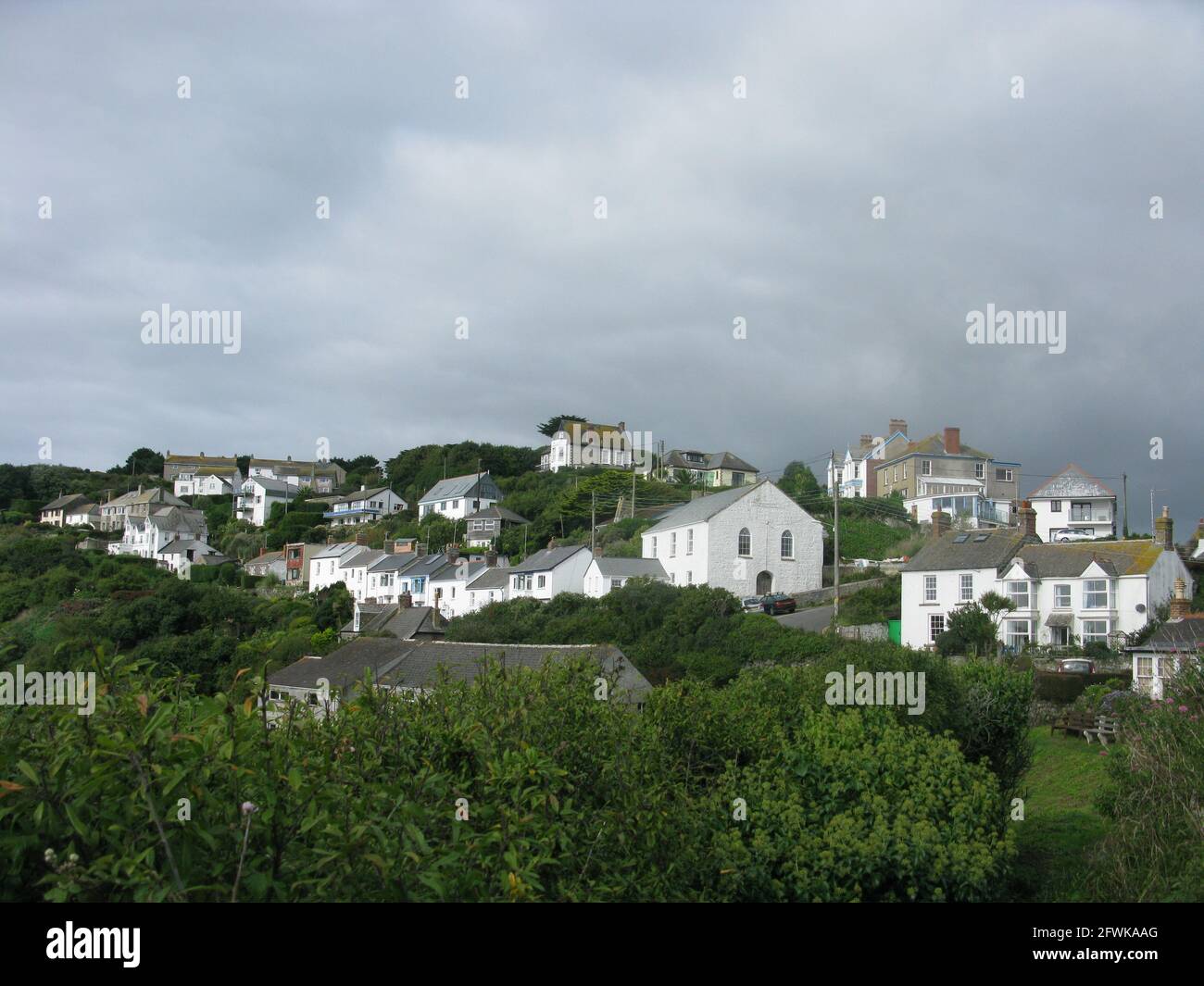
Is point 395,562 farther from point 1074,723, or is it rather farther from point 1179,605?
point 1074,723

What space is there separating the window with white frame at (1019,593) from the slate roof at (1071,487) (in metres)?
25.9

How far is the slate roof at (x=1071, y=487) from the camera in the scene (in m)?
64.9

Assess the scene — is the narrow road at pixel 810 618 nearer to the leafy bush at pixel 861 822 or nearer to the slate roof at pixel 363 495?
the leafy bush at pixel 861 822

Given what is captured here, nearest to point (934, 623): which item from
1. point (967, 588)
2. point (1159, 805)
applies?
point (967, 588)

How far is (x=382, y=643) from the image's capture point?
43.6 meters

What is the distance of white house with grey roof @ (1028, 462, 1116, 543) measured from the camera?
6450 centimetres

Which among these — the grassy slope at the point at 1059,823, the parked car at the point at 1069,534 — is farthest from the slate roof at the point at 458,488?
the grassy slope at the point at 1059,823

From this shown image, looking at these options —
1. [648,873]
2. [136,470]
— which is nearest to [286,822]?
[648,873]

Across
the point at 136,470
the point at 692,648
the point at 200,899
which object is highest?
the point at 136,470

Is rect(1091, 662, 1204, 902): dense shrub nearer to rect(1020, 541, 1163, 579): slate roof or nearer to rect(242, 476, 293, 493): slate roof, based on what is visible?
rect(1020, 541, 1163, 579): slate roof

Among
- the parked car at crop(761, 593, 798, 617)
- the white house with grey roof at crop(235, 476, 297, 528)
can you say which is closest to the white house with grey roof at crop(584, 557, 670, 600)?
the parked car at crop(761, 593, 798, 617)
